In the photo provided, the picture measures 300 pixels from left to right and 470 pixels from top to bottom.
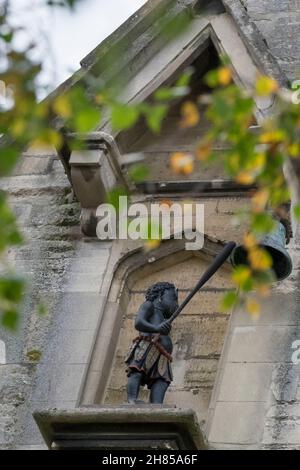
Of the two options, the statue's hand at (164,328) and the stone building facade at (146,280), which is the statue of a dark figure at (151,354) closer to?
the statue's hand at (164,328)

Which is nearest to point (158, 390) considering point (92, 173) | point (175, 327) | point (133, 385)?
point (133, 385)

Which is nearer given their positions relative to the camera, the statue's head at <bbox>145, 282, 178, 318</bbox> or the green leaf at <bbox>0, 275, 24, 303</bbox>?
the green leaf at <bbox>0, 275, 24, 303</bbox>

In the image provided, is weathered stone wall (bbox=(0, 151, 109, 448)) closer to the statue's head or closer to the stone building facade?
the stone building facade

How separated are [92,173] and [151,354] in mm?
1855

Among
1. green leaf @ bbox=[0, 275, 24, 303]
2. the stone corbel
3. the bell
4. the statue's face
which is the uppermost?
the stone corbel

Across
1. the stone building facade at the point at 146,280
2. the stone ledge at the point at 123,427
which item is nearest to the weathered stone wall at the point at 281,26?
the stone building facade at the point at 146,280

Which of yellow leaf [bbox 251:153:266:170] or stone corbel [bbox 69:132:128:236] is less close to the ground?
stone corbel [bbox 69:132:128:236]

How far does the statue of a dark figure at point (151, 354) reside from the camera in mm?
12266

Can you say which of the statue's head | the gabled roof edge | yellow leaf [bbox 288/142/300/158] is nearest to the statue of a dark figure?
the statue's head

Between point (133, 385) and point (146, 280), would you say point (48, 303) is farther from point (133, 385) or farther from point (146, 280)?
point (133, 385)

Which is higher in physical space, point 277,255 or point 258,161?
point 277,255

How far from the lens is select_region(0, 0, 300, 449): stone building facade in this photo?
12.4 meters

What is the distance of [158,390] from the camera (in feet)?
40.2
